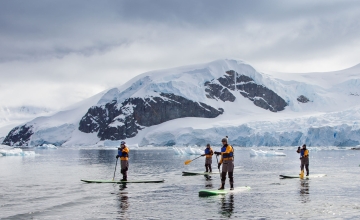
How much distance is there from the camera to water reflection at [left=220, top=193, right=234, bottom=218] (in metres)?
16.0

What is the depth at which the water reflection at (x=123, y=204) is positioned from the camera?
1606 cm

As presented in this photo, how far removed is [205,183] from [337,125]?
90381 mm

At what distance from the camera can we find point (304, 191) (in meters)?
22.4

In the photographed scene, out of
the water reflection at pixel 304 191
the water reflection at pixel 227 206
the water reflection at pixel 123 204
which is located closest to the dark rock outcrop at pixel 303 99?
the water reflection at pixel 304 191

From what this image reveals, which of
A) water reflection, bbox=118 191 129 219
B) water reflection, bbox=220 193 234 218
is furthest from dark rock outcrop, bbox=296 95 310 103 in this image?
water reflection, bbox=118 191 129 219

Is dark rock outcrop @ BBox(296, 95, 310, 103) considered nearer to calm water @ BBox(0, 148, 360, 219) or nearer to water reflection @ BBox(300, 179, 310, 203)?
water reflection @ BBox(300, 179, 310, 203)

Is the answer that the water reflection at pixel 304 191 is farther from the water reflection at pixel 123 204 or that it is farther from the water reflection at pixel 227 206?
the water reflection at pixel 123 204

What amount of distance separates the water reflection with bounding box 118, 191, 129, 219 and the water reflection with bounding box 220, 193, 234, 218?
3479 millimetres

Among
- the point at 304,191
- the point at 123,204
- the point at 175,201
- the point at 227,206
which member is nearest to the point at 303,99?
the point at 304,191

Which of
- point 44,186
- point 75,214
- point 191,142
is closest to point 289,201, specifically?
point 75,214

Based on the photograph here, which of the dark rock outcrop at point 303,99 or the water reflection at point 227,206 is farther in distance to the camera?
the dark rock outcrop at point 303,99

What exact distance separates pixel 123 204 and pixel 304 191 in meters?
9.35

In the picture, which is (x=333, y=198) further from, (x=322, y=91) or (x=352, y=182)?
(x=322, y=91)

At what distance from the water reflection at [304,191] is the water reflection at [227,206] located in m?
3.06
